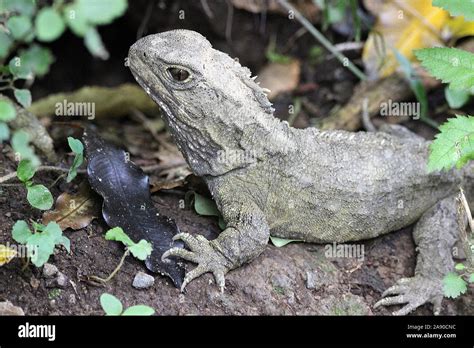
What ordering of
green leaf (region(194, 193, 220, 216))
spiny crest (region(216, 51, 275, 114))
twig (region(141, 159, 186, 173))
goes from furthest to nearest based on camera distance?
twig (region(141, 159, 186, 173))
green leaf (region(194, 193, 220, 216))
spiny crest (region(216, 51, 275, 114))

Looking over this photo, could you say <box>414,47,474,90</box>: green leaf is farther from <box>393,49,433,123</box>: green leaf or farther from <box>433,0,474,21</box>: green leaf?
<box>393,49,433,123</box>: green leaf

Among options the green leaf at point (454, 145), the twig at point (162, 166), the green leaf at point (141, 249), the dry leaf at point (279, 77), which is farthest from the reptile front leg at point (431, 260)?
the dry leaf at point (279, 77)

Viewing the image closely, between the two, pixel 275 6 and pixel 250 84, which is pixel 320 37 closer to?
pixel 275 6

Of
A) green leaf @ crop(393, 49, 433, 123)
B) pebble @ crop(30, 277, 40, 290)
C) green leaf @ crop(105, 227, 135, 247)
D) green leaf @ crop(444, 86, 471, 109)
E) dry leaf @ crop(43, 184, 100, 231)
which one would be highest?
green leaf @ crop(393, 49, 433, 123)

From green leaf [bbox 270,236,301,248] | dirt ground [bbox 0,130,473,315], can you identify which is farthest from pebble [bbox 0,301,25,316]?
green leaf [bbox 270,236,301,248]

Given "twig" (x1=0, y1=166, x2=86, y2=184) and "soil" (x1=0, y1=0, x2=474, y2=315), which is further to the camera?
"twig" (x1=0, y1=166, x2=86, y2=184)

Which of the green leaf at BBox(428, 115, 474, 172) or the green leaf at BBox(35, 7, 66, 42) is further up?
the green leaf at BBox(35, 7, 66, 42)

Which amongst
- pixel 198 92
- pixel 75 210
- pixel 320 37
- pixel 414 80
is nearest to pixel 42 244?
pixel 75 210
